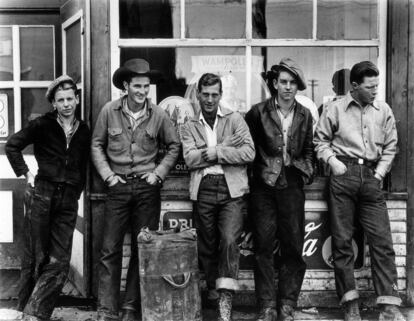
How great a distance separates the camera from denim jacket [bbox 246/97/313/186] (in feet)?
17.3

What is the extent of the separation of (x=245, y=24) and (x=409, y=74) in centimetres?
167

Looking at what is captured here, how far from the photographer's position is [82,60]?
5.96 meters

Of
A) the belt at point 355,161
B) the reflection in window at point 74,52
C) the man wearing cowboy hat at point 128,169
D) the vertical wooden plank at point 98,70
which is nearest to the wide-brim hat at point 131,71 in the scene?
the man wearing cowboy hat at point 128,169

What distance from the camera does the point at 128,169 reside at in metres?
5.27

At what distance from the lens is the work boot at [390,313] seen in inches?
206

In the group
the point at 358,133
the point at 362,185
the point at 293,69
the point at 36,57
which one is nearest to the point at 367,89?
the point at 358,133

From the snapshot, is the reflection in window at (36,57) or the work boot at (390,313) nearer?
the work boot at (390,313)

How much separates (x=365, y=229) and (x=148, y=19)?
292 centimetres

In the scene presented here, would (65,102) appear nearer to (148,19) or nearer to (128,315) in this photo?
(148,19)

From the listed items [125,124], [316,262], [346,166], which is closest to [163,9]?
[125,124]

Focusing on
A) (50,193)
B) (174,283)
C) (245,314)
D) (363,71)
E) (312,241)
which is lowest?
(245,314)

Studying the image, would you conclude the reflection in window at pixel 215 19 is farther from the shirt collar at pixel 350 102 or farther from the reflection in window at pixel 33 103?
the reflection in window at pixel 33 103

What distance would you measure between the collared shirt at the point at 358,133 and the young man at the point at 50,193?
7.38ft

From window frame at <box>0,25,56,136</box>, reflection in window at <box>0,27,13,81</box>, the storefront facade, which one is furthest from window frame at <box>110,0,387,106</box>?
reflection in window at <box>0,27,13,81</box>
